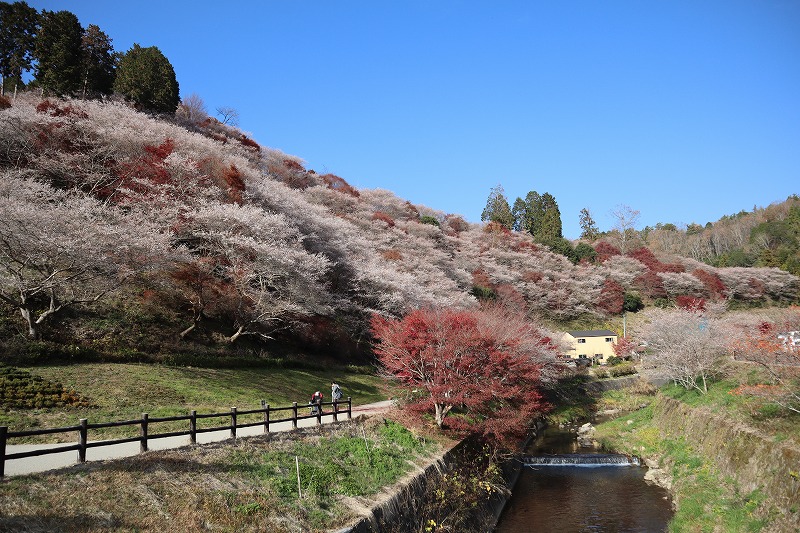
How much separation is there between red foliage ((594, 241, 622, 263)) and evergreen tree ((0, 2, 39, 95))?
3165 inches

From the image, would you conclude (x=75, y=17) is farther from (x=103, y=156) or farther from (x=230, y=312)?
(x=230, y=312)

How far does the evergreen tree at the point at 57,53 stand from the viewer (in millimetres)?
41531

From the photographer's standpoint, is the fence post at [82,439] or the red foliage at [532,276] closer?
the fence post at [82,439]

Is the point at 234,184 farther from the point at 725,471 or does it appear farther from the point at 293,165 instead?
the point at 293,165

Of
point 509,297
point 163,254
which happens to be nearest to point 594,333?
point 509,297

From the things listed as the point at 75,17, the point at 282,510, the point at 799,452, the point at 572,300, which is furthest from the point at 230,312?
the point at 572,300

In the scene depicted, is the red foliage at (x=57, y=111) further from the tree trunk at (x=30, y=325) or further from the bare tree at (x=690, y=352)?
the bare tree at (x=690, y=352)

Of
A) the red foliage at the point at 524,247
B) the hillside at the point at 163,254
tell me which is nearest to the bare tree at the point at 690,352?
the hillside at the point at 163,254

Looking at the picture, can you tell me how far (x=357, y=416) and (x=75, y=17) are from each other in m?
46.4

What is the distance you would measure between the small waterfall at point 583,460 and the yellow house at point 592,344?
119 feet

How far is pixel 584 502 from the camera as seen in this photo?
18.3 meters

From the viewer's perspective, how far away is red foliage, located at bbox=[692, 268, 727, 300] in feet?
234

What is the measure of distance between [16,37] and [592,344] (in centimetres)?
6908

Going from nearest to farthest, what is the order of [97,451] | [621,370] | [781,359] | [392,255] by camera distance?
[97,451] < [781,359] < [392,255] < [621,370]
